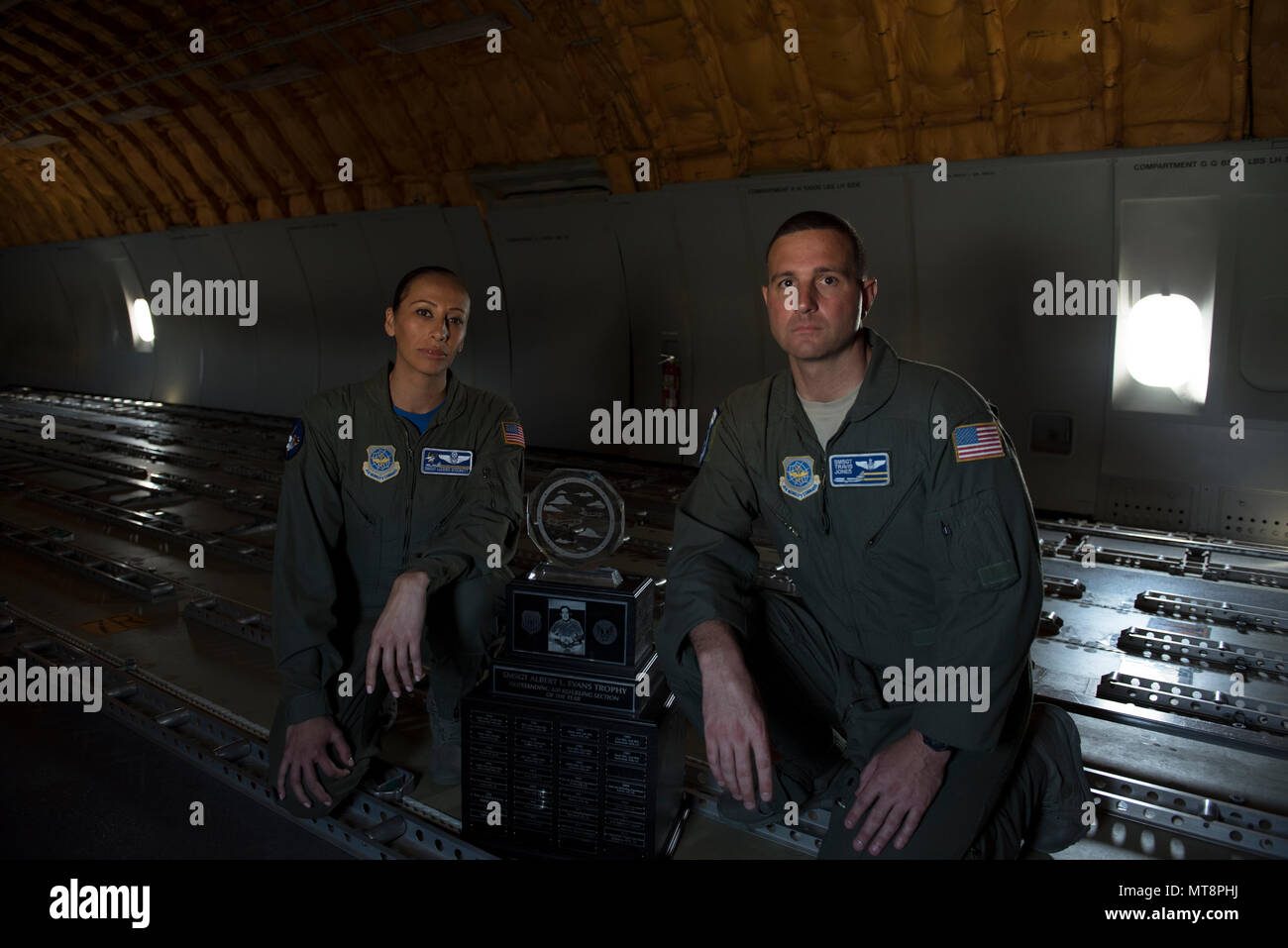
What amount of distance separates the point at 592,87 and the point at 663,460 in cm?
391

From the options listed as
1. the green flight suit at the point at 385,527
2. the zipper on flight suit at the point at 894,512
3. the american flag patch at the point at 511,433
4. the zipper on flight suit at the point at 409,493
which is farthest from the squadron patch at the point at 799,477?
the zipper on flight suit at the point at 409,493

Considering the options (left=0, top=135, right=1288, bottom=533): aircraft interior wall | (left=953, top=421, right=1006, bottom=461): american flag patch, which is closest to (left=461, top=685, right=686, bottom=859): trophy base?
(left=953, top=421, right=1006, bottom=461): american flag patch

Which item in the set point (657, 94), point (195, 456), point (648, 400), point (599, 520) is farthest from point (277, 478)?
point (599, 520)

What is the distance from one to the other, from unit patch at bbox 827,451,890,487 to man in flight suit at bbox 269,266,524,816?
1182 millimetres

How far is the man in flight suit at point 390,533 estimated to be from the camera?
2.74 meters

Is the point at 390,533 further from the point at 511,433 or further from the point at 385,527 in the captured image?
the point at 511,433

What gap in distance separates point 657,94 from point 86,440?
28.6 ft

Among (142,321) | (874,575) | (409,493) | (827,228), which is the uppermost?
(142,321)

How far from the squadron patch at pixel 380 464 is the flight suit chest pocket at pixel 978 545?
184 cm

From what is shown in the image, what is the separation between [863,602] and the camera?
2.49 m

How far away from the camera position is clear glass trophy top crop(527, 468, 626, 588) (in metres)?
2.73

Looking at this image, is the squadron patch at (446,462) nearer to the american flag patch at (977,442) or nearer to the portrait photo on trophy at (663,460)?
the portrait photo on trophy at (663,460)

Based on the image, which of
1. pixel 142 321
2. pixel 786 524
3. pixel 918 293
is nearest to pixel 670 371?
pixel 918 293
